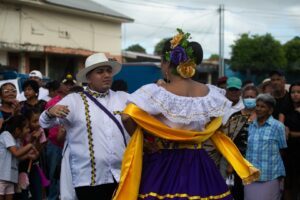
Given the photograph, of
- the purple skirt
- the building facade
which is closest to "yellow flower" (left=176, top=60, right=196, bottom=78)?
the purple skirt

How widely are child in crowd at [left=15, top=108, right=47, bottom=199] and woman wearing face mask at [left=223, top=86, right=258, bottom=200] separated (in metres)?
2.72

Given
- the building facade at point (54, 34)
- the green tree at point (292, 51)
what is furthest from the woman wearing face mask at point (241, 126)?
the green tree at point (292, 51)

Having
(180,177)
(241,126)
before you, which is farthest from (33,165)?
(180,177)

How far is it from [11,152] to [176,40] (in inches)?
134

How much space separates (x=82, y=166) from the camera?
4.60 meters

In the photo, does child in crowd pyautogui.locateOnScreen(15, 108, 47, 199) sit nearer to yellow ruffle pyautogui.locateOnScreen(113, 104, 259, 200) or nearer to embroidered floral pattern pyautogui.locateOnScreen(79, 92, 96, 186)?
embroidered floral pattern pyautogui.locateOnScreen(79, 92, 96, 186)

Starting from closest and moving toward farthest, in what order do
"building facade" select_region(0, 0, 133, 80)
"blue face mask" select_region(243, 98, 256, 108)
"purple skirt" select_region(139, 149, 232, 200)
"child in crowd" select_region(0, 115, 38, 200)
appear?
1. "purple skirt" select_region(139, 149, 232, 200)
2. "child in crowd" select_region(0, 115, 38, 200)
3. "blue face mask" select_region(243, 98, 256, 108)
4. "building facade" select_region(0, 0, 133, 80)

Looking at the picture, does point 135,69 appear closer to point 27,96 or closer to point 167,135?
point 27,96

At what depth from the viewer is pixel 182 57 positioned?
385 cm

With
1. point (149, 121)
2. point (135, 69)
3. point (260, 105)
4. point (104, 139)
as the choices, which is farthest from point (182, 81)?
point (135, 69)

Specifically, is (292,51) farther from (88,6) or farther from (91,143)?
(91,143)

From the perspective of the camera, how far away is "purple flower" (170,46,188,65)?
12.6ft

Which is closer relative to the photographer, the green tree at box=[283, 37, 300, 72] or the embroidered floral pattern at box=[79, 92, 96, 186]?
the embroidered floral pattern at box=[79, 92, 96, 186]

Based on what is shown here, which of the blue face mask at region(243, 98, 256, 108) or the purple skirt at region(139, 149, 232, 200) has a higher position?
the blue face mask at region(243, 98, 256, 108)
